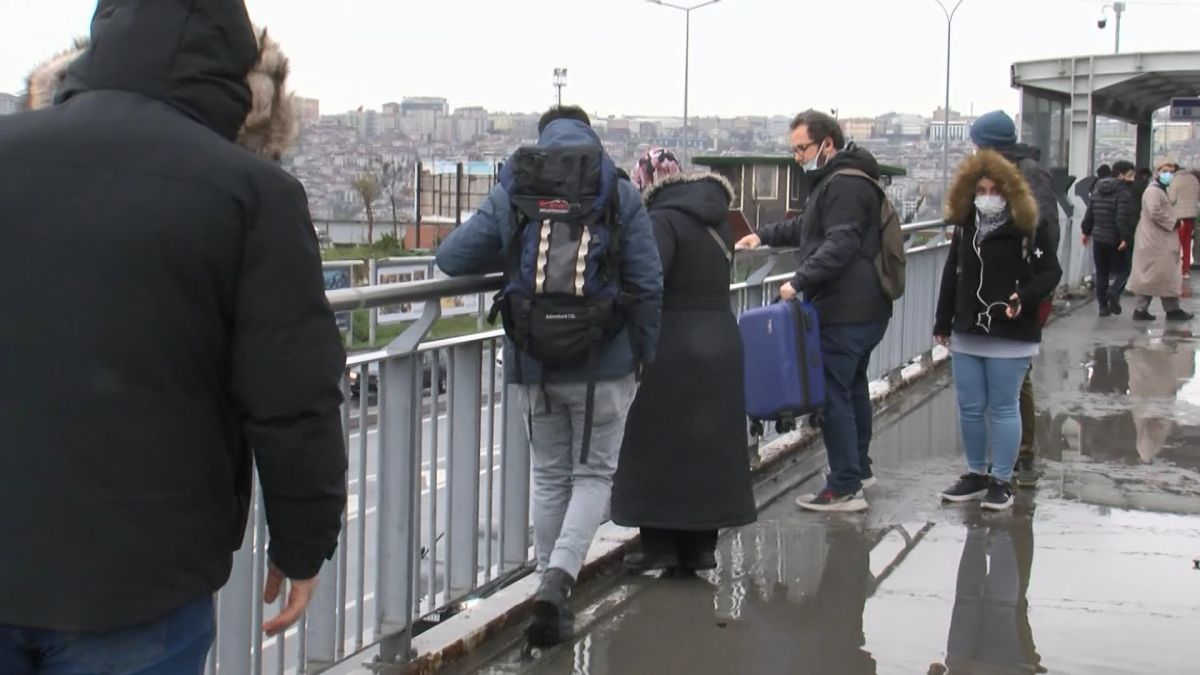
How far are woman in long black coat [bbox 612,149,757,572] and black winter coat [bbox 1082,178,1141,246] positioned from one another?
34.4 ft

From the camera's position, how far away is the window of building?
57781 millimetres

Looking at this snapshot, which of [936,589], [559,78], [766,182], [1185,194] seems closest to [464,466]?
[936,589]

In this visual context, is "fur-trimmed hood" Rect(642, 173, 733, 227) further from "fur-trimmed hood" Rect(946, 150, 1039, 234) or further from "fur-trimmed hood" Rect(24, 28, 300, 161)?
"fur-trimmed hood" Rect(24, 28, 300, 161)

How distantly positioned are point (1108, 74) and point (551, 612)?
15.2 meters

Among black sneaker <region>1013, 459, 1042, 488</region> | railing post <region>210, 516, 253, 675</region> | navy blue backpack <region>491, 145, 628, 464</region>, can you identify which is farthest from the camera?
black sneaker <region>1013, 459, 1042, 488</region>

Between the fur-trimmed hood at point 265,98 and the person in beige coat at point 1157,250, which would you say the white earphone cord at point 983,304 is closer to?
the fur-trimmed hood at point 265,98

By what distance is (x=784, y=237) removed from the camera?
6.94m

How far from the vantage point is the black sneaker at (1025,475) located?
23.6 ft

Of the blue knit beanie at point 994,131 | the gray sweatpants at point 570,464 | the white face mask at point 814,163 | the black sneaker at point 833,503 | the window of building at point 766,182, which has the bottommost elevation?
the black sneaker at point 833,503

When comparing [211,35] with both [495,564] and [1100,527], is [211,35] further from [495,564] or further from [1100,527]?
[1100,527]

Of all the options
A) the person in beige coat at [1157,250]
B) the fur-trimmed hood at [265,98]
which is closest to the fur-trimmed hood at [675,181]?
the fur-trimmed hood at [265,98]

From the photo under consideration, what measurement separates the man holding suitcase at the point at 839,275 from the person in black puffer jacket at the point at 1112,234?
894cm

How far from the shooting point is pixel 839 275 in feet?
21.0

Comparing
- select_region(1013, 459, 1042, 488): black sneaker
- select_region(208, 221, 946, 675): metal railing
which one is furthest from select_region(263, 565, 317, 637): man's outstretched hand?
select_region(1013, 459, 1042, 488): black sneaker
